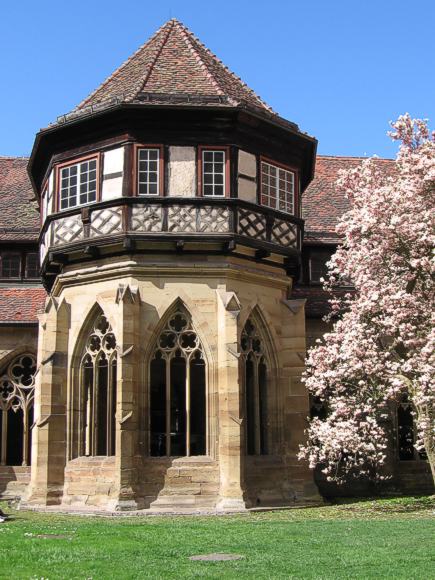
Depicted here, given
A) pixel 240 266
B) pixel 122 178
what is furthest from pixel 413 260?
pixel 122 178

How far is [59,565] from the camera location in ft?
33.9

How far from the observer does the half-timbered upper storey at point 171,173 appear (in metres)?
20.5

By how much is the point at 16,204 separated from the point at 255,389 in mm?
12943

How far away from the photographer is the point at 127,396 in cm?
1952

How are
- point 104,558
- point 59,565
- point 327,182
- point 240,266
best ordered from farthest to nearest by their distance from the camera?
point 327,182 → point 240,266 → point 104,558 → point 59,565

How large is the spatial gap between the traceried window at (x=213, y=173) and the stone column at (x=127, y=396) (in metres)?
3.22

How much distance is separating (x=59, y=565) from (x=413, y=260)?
11.5 meters

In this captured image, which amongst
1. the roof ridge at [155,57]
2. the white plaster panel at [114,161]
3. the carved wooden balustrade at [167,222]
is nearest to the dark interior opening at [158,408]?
the carved wooden balustrade at [167,222]

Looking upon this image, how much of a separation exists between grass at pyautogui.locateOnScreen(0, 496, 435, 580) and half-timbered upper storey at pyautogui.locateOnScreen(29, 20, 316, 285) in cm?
690

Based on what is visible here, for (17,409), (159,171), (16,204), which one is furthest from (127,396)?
(16,204)

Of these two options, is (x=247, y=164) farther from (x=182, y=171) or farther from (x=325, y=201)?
(x=325, y=201)

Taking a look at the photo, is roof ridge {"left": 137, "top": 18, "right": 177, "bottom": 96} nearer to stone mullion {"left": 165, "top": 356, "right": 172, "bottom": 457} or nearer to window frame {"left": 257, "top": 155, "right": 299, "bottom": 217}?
window frame {"left": 257, "top": 155, "right": 299, "bottom": 217}

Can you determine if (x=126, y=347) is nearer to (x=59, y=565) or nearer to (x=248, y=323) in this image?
(x=248, y=323)

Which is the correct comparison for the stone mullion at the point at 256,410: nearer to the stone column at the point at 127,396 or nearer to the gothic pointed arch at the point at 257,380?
the gothic pointed arch at the point at 257,380
